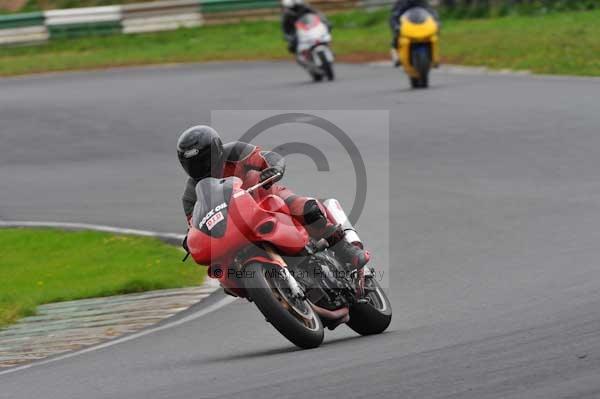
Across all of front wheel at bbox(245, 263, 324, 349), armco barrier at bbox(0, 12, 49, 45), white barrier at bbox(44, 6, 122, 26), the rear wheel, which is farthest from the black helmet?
white barrier at bbox(44, 6, 122, 26)

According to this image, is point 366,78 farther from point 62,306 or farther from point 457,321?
point 457,321

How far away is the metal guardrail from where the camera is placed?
34.3 m

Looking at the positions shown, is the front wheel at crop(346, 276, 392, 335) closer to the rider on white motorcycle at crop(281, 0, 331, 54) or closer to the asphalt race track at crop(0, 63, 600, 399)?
the asphalt race track at crop(0, 63, 600, 399)

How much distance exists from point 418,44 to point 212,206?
44.4 ft

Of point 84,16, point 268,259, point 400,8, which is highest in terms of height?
point 268,259

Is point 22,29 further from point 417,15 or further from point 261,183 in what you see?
point 261,183

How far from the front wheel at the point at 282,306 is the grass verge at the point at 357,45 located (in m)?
14.4

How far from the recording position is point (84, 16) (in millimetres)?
34781

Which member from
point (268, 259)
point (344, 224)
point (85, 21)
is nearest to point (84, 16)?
point (85, 21)

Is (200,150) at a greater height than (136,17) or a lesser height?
greater

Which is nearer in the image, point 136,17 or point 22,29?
point 22,29

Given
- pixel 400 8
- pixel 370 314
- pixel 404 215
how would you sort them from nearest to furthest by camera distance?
1. pixel 370 314
2. pixel 404 215
3. pixel 400 8

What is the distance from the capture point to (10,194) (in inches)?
628

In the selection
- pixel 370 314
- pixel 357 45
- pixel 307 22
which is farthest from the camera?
pixel 357 45
